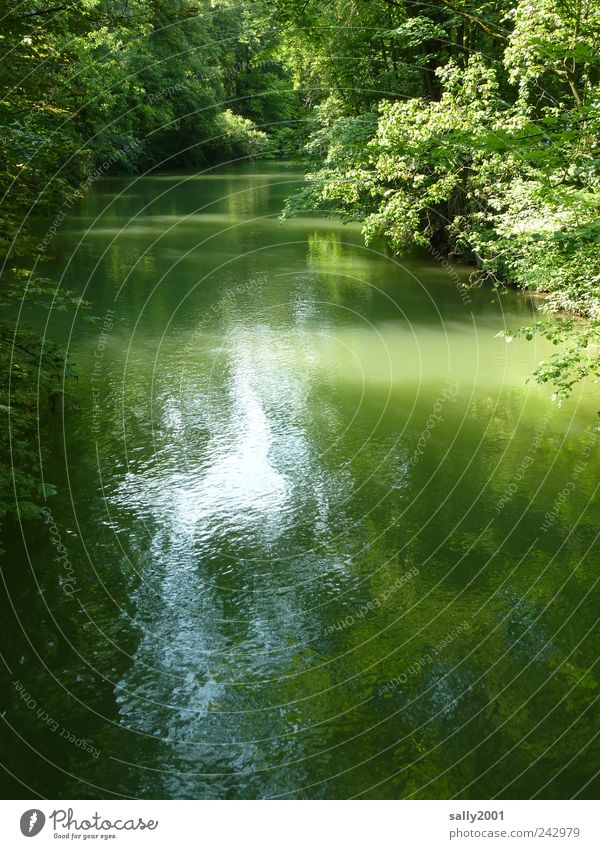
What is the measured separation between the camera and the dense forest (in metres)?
7.27

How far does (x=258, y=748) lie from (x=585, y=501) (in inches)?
210

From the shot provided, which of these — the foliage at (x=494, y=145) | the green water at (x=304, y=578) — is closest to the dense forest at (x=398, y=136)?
the foliage at (x=494, y=145)

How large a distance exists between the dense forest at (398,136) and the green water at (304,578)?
1094mm

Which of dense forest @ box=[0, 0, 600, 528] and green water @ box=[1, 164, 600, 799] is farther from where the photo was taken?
dense forest @ box=[0, 0, 600, 528]

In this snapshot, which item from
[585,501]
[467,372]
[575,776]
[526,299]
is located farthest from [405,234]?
[575,776]
